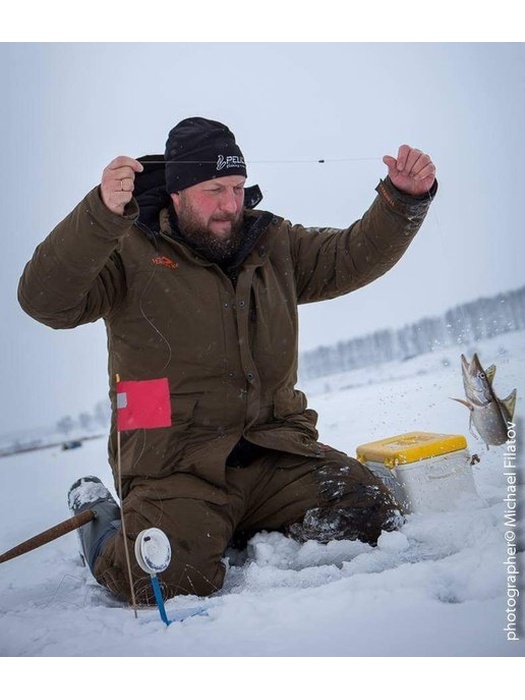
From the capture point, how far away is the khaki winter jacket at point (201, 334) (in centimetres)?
246

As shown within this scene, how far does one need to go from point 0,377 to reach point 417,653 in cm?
299

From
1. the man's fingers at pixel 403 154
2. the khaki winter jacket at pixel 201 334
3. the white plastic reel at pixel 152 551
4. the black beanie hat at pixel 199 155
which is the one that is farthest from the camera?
the black beanie hat at pixel 199 155

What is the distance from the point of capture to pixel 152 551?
6.58ft

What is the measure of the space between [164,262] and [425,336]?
2.86 metres

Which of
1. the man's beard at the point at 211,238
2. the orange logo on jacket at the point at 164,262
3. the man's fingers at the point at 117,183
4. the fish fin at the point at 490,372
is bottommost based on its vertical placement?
the fish fin at the point at 490,372

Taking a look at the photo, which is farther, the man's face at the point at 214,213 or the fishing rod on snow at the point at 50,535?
the man's face at the point at 214,213

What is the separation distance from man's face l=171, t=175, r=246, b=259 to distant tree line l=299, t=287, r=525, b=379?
1210mm

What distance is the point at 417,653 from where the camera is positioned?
64.6 inches

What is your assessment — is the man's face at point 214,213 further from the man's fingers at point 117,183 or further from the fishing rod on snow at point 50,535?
the fishing rod on snow at point 50,535

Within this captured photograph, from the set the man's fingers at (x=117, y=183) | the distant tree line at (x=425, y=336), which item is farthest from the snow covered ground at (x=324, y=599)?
the man's fingers at (x=117, y=183)

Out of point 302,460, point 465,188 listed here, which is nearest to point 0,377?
point 302,460

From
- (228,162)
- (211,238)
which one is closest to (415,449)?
(211,238)

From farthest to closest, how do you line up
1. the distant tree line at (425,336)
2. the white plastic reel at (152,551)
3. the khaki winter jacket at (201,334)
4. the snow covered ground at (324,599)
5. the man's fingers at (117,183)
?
the distant tree line at (425,336)
the khaki winter jacket at (201,334)
the man's fingers at (117,183)
the white plastic reel at (152,551)
the snow covered ground at (324,599)

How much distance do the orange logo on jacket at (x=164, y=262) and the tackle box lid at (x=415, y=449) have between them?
1002 mm
